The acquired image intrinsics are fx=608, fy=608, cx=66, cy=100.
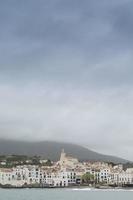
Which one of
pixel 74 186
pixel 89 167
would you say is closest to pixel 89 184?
pixel 74 186

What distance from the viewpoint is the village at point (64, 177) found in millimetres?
174250

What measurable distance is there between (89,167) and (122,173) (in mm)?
10319

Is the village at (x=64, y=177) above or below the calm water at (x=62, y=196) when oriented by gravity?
above

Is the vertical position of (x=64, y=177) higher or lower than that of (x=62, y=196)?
higher

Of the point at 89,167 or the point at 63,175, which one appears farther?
the point at 89,167

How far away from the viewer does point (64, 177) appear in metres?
176

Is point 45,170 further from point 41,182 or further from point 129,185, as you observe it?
point 129,185

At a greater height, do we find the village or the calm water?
the village

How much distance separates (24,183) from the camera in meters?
174

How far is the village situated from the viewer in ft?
572

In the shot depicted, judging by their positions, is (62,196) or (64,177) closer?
(62,196)

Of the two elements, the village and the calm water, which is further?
the village

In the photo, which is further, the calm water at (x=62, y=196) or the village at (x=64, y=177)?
the village at (x=64, y=177)

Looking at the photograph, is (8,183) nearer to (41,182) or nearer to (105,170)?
(41,182)
